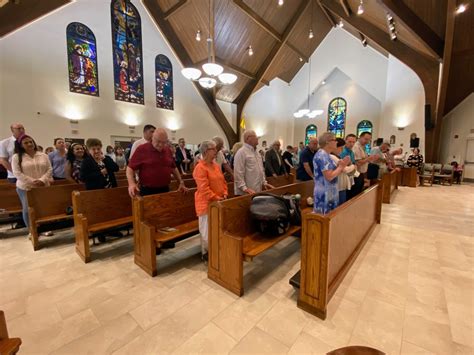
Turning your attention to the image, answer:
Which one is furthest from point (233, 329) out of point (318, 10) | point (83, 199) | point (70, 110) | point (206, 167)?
point (318, 10)

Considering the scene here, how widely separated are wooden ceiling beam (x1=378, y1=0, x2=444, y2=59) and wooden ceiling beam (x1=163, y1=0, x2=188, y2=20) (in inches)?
229

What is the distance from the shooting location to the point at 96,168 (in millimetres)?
2820

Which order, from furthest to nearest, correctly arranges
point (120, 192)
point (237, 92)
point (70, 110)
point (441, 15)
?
point (237, 92) → point (70, 110) → point (441, 15) → point (120, 192)

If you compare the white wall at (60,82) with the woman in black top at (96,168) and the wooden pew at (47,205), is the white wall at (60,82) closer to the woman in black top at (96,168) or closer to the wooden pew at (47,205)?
the wooden pew at (47,205)

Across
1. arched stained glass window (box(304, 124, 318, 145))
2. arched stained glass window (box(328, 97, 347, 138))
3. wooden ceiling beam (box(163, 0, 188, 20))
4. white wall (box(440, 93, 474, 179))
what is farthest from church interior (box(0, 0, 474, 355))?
arched stained glass window (box(304, 124, 318, 145))

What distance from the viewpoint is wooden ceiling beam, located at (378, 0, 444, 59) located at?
508 cm

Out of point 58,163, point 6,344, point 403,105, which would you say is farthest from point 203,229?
point 403,105

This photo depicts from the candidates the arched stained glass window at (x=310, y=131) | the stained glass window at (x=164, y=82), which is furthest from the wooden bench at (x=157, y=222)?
the arched stained glass window at (x=310, y=131)

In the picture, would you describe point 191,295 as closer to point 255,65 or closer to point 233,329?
point 233,329

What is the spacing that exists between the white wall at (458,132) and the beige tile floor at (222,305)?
30.3ft

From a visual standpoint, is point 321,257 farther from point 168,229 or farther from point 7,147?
point 7,147

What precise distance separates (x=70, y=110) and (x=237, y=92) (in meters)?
7.21

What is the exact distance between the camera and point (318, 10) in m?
9.65

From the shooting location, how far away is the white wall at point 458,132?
896cm
